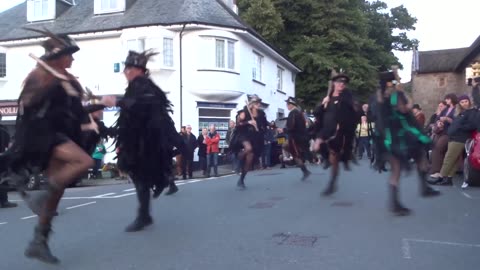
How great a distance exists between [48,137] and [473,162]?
810cm

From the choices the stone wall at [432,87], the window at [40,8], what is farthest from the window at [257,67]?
the stone wall at [432,87]

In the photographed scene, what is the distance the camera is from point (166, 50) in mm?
26062

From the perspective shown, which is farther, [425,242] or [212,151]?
[212,151]

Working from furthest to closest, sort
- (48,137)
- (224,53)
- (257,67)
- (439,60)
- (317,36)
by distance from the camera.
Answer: (439,60), (317,36), (257,67), (224,53), (48,137)

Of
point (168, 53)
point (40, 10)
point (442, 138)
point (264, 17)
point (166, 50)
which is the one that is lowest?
point (442, 138)

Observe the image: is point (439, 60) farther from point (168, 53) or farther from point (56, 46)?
point (56, 46)

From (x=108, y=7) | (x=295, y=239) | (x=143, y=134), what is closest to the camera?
(x=295, y=239)

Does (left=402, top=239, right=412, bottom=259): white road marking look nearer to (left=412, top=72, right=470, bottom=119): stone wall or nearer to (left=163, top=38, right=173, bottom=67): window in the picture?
(left=163, top=38, right=173, bottom=67): window

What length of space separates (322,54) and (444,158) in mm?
26418

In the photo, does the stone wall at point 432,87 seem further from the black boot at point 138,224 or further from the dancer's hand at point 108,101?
the dancer's hand at point 108,101

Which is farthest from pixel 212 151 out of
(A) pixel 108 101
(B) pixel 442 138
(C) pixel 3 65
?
(C) pixel 3 65

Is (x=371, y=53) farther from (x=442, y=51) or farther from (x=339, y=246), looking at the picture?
(x=339, y=246)

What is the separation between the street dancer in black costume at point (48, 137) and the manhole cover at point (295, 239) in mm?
2162

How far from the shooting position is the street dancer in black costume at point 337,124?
8.10 metres
